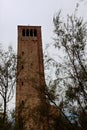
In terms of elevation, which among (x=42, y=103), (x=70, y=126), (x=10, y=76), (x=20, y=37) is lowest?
(x=70, y=126)

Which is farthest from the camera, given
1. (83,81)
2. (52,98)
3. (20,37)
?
(20,37)

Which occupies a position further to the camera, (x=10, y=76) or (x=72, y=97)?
(x=10, y=76)

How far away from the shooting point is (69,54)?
17062 mm

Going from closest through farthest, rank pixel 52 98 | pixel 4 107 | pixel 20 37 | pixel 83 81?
pixel 83 81
pixel 52 98
pixel 4 107
pixel 20 37

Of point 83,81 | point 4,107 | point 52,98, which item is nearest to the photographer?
point 83,81

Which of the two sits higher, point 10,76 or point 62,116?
point 10,76

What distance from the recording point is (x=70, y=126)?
16578 mm

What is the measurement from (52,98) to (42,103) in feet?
2.67

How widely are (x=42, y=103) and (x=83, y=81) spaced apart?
2.89 m

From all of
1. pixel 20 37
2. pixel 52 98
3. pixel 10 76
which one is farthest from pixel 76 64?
pixel 20 37

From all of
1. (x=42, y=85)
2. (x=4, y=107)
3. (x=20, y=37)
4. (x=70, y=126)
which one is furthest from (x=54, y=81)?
(x=20, y=37)

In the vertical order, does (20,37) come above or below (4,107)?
above

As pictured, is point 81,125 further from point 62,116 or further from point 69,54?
point 69,54

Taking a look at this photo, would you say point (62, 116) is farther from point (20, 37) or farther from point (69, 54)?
point (20, 37)
